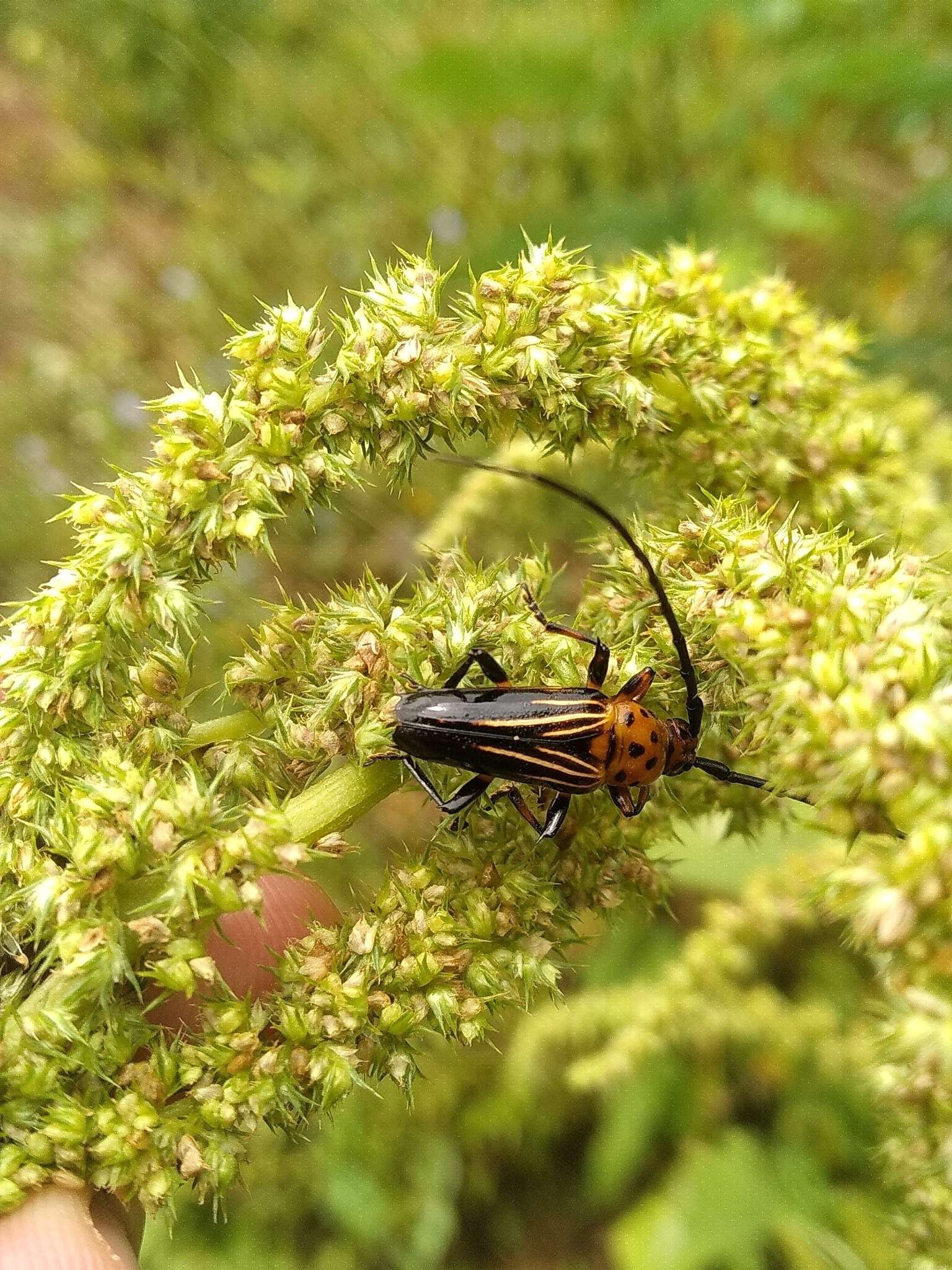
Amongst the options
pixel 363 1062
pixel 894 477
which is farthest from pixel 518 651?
pixel 894 477

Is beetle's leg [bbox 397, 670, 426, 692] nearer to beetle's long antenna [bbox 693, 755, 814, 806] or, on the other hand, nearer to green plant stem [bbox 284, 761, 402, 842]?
green plant stem [bbox 284, 761, 402, 842]

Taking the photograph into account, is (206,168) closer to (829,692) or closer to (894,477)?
(894,477)

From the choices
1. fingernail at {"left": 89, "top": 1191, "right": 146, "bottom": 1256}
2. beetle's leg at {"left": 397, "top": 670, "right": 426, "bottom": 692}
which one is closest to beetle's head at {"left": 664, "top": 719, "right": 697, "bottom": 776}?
beetle's leg at {"left": 397, "top": 670, "right": 426, "bottom": 692}

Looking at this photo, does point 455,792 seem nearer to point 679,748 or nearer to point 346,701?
point 346,701

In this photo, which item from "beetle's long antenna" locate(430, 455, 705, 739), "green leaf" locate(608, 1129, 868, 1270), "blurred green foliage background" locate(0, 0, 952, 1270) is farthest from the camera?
"blurred green foliage background" locate(0, 0, 952, 1270)

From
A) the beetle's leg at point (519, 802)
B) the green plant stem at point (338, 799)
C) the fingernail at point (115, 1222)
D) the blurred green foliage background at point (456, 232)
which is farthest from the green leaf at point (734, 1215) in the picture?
the green plant stem at point (338, 799)

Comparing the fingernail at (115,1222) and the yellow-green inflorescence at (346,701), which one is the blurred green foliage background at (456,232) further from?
the fingernail at (115,1222)
